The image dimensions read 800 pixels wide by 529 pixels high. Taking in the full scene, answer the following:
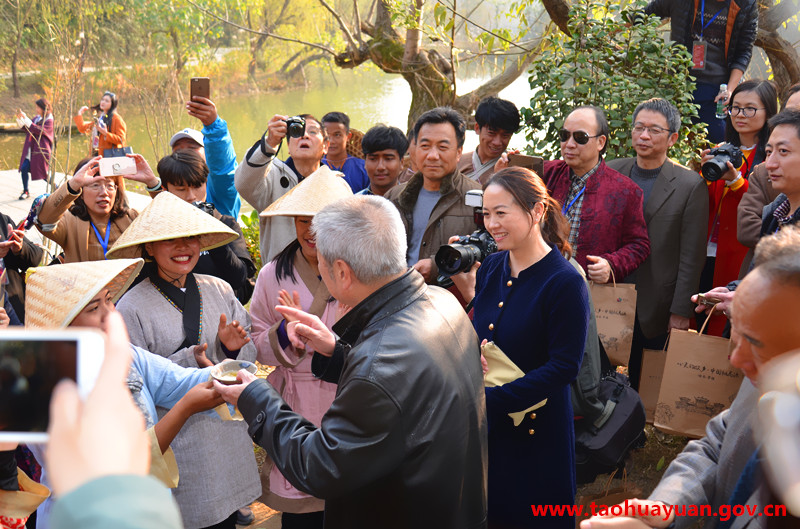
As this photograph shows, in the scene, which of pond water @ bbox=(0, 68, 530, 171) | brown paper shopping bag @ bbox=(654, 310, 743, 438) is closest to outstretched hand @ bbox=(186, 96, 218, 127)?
brown paper shopping bag @ bbox=(654, 310, 743, 438)

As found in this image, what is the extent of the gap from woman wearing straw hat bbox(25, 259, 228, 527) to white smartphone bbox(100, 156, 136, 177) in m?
1.68

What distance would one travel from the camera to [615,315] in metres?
3.25

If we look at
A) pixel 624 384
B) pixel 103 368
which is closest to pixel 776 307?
pixel 103 368

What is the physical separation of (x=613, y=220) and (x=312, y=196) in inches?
61.1

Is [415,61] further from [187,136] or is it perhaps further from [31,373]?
[31,373]

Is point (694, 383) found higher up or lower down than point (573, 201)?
lower down

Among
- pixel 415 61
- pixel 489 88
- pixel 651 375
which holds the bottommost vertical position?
pixel 651 375

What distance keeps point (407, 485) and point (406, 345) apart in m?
0.36

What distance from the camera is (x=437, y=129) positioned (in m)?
3.45

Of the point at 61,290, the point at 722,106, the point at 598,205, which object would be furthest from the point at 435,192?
the point at 722,106

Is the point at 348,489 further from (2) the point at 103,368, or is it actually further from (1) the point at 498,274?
(1) the point at 498,274

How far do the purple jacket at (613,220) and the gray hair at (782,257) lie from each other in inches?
75.9

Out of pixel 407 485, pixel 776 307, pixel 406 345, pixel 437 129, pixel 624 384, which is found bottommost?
pixel 624 384

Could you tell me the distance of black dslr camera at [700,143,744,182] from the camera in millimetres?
3352
